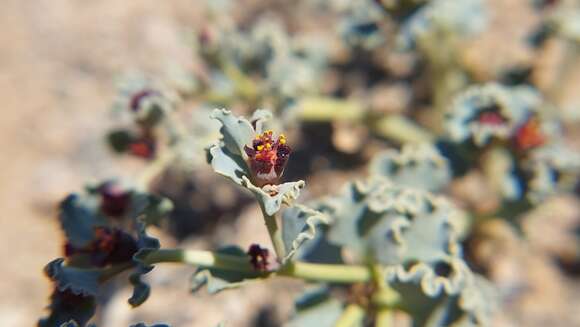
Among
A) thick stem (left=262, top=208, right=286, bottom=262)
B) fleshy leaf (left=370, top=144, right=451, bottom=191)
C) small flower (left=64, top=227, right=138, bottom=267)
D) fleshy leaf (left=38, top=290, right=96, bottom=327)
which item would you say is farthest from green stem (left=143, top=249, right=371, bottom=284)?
fleshy leaf (left=370, top=144, right=451, bottom=191)

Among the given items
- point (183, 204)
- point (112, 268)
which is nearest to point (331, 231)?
point (112, 268)

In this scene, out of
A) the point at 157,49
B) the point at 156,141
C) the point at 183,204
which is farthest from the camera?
the point at 157,49

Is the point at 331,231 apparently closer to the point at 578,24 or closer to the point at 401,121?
the point at 401,121

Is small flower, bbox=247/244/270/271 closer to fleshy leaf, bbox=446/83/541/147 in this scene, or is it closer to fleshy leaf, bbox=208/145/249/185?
fleshy leaf, bbox=208/145/249/185

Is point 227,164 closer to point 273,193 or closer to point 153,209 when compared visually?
point 273,193

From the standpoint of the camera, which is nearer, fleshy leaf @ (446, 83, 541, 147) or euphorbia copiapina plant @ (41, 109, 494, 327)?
euphorbia copiapina plant @ (41, 109, 494, 327)

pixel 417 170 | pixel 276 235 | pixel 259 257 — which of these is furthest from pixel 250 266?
pixel 417 170
